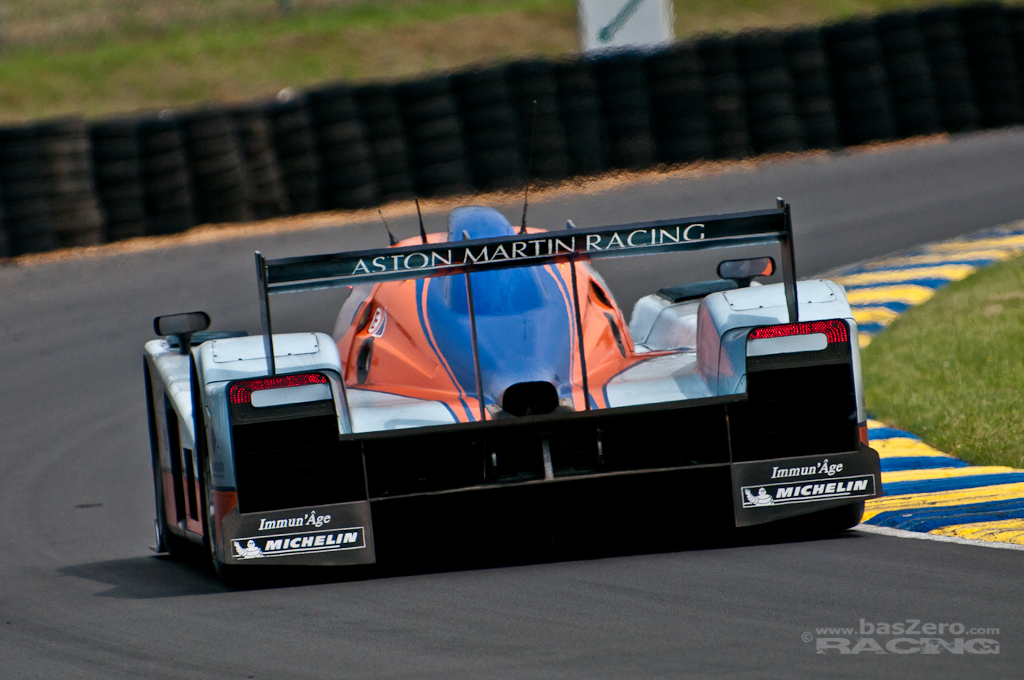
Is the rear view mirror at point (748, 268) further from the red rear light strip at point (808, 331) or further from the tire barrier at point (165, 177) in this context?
the tire barrier at point (165, 177)

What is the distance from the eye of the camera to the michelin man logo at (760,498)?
19.6 ft

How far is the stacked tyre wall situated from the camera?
17203mm

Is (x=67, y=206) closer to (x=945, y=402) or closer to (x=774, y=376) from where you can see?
(x=945, y=402)

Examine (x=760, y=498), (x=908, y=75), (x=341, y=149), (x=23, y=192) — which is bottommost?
(x=760, y=498)

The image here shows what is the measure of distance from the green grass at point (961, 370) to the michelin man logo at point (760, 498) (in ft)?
6.76

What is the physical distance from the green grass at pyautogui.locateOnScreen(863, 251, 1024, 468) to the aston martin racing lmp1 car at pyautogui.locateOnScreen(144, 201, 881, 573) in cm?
197

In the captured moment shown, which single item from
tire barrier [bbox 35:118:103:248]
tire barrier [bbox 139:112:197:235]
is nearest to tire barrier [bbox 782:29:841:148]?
tire barrier [bbox 139:112:197:235]

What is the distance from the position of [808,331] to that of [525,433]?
47.5 inches

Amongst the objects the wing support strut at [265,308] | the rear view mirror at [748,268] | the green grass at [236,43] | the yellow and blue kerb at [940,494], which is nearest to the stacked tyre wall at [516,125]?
the yellow and blue kerb at [940,494]

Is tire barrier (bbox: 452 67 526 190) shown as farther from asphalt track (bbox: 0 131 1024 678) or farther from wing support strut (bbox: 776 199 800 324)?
wing support strut (bbox: 776 199 800 324)

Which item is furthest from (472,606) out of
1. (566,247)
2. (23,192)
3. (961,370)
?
(23,192)

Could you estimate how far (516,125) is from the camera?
728 inches

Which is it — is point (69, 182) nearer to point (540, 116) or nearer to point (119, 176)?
point (119, 176)

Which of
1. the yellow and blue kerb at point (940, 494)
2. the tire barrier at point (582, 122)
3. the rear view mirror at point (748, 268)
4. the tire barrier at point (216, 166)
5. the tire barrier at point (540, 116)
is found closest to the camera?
the yellow and blue kerb at point (940, 494)
